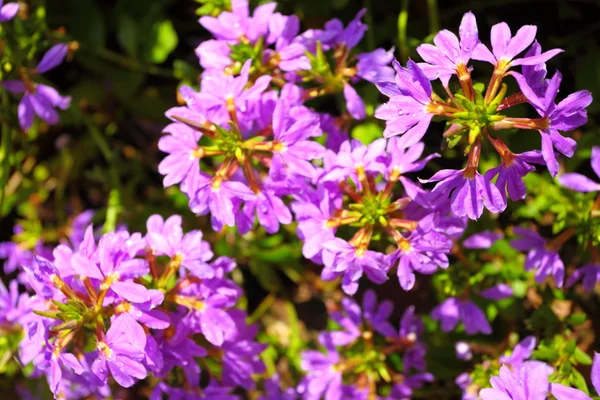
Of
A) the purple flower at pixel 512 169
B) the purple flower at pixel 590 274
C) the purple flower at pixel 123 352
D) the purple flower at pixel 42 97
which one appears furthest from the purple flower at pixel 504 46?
the purple flower at pixel 42 97

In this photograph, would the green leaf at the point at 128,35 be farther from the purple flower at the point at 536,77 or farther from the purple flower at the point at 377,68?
the purple flower at the point at 536,77

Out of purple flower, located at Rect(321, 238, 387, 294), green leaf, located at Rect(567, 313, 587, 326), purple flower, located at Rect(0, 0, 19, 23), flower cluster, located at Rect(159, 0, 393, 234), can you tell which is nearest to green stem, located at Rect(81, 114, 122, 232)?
purple flower, located at Rect(0, 0, 19, 23)

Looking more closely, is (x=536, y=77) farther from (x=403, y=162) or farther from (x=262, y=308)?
(x=262, y=308)

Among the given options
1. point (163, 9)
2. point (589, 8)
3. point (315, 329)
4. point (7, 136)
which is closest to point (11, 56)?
point (7, 136)

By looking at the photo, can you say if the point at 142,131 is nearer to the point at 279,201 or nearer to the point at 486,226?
the point at 279,201

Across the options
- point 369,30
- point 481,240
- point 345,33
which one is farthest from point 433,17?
point 481,240

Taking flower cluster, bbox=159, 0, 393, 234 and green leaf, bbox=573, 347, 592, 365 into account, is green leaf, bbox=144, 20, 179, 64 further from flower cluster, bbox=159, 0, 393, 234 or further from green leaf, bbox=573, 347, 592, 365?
green leaf, bbox=573, 347, 592, 365
